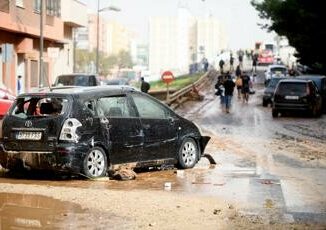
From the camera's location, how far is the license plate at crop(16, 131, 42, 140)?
11031 millimetres

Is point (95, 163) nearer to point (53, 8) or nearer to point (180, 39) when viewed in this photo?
point (53, 8)

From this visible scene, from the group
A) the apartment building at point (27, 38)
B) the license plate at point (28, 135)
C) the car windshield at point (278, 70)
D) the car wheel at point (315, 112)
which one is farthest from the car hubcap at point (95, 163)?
the car windshield at point (278, 70)

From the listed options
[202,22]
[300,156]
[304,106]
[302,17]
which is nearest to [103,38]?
[202,22]

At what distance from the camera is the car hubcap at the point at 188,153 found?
517 inches

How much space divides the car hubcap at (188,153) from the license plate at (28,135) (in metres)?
3.13

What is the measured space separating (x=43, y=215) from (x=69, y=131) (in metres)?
2.98

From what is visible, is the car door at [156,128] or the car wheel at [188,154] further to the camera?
the car wheel at [188,154]

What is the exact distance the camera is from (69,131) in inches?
429

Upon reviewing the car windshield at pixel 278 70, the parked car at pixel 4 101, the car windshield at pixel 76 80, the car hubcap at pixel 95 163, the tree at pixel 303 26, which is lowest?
the car hubcap at pixel 95 163

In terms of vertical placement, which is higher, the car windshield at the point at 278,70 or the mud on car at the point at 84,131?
the car windshield at the point at 278,70

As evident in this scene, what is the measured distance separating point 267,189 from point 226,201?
54.4 inches

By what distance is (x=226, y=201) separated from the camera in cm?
937

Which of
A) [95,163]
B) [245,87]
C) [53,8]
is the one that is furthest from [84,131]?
[53,8]

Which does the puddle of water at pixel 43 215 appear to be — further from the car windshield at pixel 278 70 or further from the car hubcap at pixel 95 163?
the car windshield at pixel 278 70
